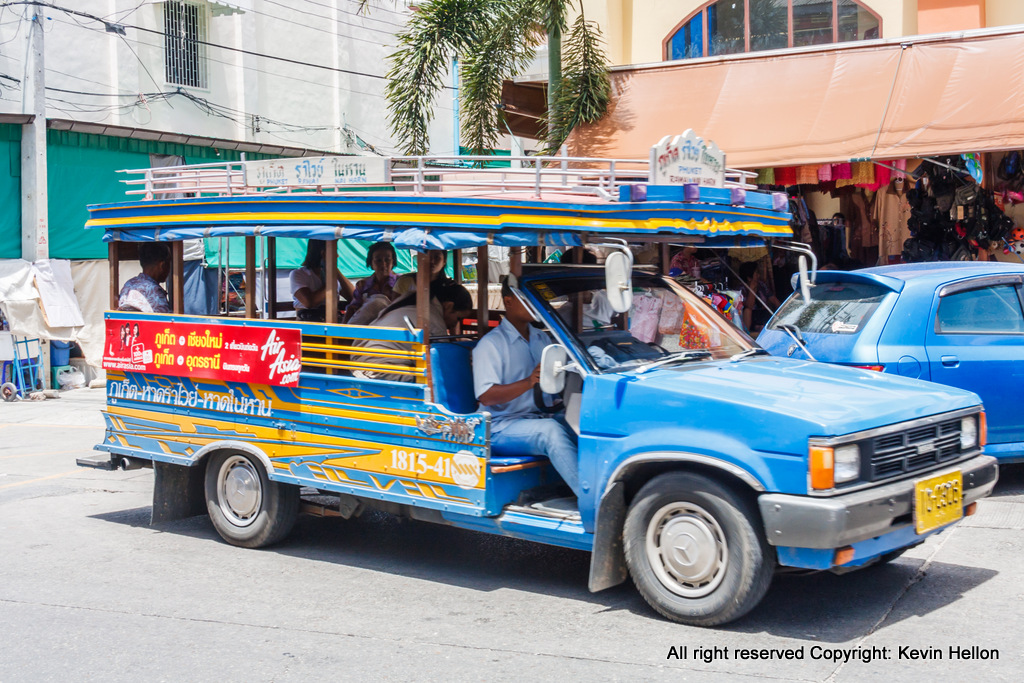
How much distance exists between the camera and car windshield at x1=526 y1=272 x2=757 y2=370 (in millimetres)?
5691

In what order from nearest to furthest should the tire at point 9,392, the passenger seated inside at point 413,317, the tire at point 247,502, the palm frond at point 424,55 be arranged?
the passenger seated inside at point 413,317 → the tire at point 247,502 → the palm frond at point 424,55 → the tire at point 9,392

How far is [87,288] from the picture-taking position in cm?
1953

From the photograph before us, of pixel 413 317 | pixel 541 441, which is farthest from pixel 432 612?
pixel 413 317

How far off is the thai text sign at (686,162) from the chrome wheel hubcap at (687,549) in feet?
6.04

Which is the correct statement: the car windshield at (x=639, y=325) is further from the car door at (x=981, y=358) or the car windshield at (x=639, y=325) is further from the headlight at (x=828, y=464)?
the car door at (x=981, y=358)

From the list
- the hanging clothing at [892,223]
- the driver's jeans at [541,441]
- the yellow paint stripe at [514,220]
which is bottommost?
the driver's jeans at [541,441]

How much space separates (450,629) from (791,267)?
31.4 ft

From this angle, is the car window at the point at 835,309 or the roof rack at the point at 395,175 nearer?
the roof rack at the point at 395,175

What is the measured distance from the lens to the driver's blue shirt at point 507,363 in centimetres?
600

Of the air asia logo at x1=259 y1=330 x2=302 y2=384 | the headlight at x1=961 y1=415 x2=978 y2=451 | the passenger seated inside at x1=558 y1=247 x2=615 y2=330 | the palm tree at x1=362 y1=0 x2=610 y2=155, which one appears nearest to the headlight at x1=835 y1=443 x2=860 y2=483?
the headlight at x1=961 y1=415 x2=978 y2=451

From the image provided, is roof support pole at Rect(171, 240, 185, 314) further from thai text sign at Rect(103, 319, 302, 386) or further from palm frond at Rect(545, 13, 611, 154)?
palm frond at Rect(545, 13, 611, 154)

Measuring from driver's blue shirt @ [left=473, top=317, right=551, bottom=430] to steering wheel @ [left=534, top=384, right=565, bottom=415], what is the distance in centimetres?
4

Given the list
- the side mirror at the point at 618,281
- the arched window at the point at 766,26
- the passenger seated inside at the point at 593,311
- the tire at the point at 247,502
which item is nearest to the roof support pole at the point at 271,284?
the tire at the point at 247,502

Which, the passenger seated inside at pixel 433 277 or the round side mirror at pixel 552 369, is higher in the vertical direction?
the passenger seated inside at pixel 433 277
